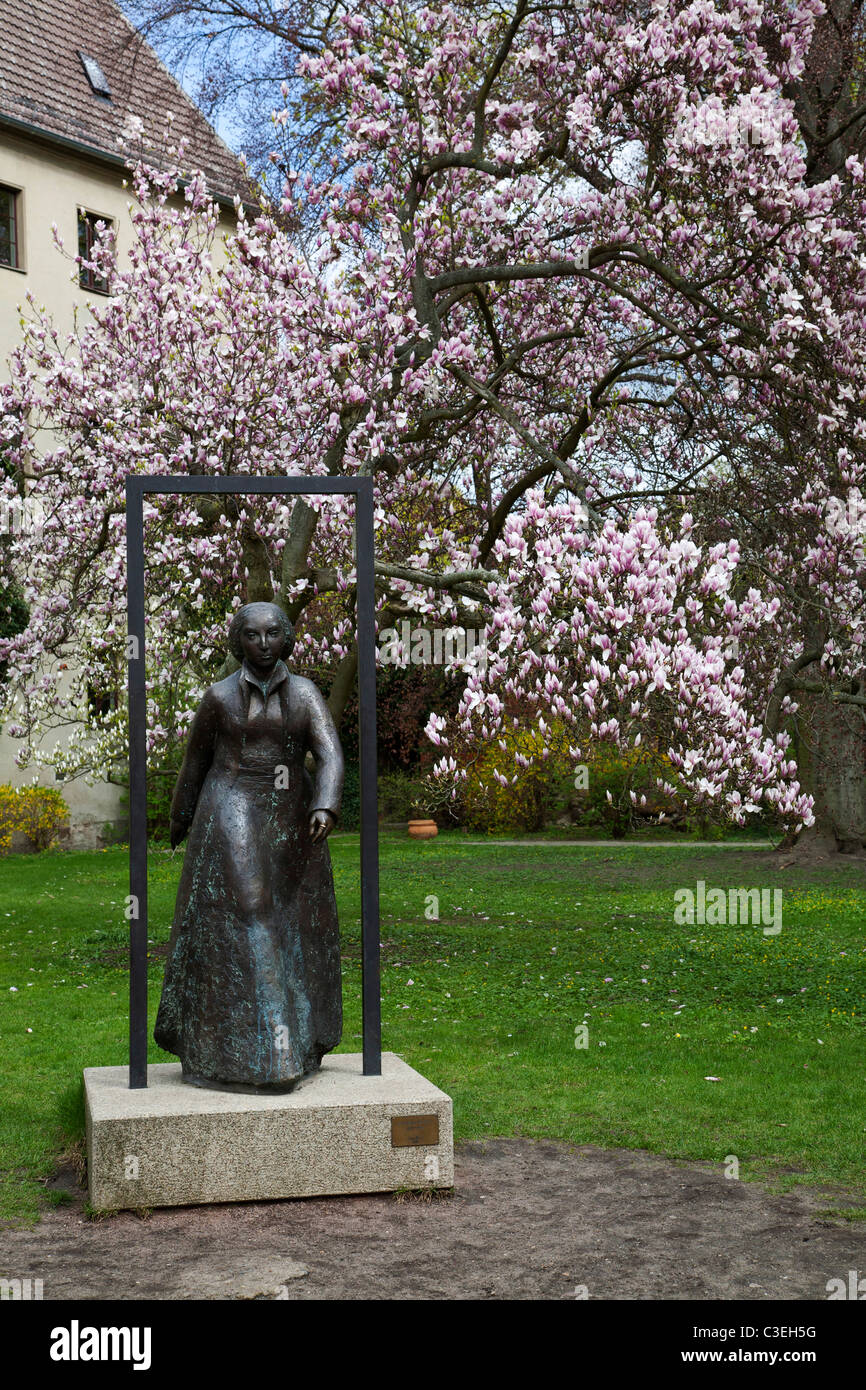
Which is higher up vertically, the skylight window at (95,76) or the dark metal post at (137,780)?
the skylight window at (95,76)

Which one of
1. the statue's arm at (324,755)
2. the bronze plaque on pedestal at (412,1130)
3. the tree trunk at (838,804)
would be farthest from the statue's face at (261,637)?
the tree trunk at (838,804)

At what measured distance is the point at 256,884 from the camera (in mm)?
5910

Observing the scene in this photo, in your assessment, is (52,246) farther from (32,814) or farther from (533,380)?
(533,380)

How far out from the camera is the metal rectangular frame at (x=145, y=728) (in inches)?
228

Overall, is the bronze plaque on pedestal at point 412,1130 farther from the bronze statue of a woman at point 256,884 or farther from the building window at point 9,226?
the building window at point 9,226

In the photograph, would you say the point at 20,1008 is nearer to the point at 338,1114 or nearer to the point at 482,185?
the point at 338,1114

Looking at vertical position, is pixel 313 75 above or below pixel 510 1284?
above

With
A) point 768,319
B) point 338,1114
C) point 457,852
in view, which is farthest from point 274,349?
point 457,852

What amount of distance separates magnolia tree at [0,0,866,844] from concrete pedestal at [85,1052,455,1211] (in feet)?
6.69

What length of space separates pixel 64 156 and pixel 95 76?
2.26 m

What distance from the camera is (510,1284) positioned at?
462 centimetres

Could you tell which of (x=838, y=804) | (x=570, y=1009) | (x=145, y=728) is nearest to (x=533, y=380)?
(x=570, y=1009)

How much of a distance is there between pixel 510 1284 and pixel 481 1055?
3689mm

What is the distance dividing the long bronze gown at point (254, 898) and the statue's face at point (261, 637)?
0.30 ft
